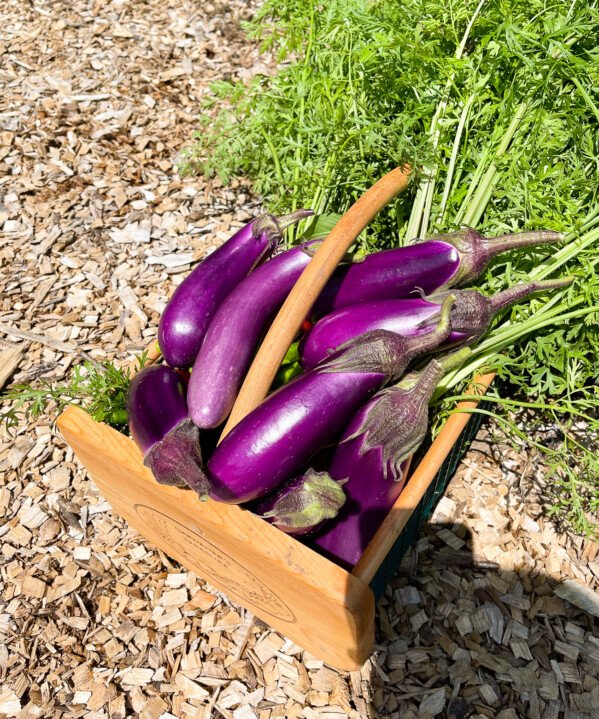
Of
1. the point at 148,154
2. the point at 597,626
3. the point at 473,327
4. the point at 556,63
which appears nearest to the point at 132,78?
the point at 148,154

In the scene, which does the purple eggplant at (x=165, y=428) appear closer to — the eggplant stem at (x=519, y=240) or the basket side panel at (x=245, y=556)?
the basket side panel at (x=245, y=556)

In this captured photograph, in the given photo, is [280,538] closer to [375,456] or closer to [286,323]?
[375,456]

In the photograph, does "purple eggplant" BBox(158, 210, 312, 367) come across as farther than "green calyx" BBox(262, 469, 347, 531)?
Yes

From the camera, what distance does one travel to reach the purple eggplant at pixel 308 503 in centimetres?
148

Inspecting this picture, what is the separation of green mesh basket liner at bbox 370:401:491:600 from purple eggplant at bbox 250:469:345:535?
0.38 meters

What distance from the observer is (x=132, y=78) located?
391cm

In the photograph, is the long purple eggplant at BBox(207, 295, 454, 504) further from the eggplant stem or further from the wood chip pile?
the wood chip pile

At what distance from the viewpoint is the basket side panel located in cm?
147

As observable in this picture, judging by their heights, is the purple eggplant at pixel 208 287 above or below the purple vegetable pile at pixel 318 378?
above

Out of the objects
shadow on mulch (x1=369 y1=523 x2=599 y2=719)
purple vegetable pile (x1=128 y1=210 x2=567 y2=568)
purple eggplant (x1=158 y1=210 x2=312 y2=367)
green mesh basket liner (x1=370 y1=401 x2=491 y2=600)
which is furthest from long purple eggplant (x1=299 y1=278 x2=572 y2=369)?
shadow on mulch (x1=369 y1=523 x2=599 y2=719)

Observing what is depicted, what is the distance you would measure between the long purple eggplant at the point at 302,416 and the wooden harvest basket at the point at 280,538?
0.10m

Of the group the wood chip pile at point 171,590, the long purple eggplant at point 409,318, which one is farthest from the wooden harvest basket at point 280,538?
the wood chip pile at point 171,590

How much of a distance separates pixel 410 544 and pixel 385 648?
34 centimetres

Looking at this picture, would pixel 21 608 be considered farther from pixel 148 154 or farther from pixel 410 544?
pixel 148 154
